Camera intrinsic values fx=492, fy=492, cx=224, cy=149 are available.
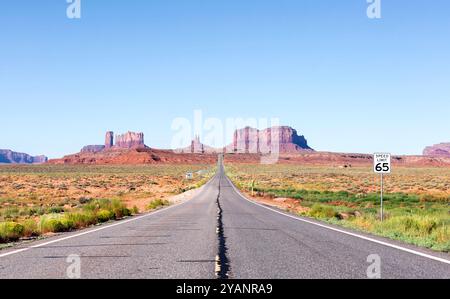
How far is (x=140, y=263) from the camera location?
27.3 feet

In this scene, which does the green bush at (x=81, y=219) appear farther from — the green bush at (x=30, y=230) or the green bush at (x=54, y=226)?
the green bush at (x=30, y=230)

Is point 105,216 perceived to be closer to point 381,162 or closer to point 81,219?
point 81,219

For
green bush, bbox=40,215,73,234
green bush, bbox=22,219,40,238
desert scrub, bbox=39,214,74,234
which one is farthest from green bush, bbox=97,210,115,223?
green bush, bbox=22,219,40,238

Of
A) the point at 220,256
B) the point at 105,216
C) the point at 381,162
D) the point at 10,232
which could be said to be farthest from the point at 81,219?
the point at 381,162

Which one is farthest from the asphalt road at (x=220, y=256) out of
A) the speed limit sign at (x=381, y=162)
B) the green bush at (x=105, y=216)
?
the green bush at (x=105, y=216)

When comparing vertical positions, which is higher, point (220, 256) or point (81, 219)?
point (220, 256)

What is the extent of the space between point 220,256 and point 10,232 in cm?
718

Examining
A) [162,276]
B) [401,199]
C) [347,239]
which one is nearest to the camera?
[162,276]

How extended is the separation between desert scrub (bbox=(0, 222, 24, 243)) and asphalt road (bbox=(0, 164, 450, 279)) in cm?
153

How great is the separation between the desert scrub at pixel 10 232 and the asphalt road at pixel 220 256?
153 cm

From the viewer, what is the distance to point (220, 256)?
907cm
